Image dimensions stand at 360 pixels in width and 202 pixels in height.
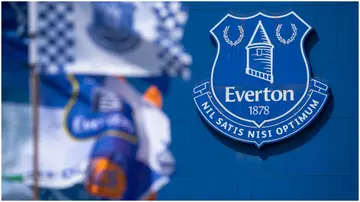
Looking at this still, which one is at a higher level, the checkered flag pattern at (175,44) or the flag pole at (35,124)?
the checkered flag pattern at (175,44)

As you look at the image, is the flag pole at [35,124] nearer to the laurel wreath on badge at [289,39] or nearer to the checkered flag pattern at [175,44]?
the checkered flag pattern at [175,44]

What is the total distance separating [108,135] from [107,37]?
829mm

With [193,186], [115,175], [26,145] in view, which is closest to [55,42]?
[26,145]

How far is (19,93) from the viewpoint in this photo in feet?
16.7

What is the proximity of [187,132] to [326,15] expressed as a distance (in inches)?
59.0

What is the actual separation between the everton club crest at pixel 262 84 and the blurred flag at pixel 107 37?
37cm

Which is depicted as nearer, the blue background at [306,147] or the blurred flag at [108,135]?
the blue background at [306,147]

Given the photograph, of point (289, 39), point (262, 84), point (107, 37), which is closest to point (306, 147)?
point (262, 84)

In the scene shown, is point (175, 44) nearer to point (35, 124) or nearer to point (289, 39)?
point (289, 39)

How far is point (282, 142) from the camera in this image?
16.2 feet

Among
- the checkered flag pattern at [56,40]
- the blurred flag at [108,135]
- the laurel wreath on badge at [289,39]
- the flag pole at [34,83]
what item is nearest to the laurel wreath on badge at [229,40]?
the laurel wreath on badge at [289,39]

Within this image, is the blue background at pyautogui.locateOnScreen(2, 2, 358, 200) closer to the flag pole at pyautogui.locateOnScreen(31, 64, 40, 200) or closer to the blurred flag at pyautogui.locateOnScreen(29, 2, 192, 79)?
the blurred flag at pyautogui.locateOnScreen(29, 2, 192, 79)

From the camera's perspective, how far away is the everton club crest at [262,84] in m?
4.91

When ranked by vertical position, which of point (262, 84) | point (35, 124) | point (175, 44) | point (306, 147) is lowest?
point (306, 147)
